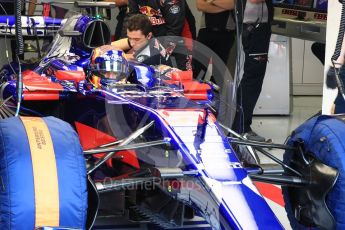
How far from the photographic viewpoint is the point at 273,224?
7.94ft

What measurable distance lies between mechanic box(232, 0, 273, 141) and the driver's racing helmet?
2.17 m

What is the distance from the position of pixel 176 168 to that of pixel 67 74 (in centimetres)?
125

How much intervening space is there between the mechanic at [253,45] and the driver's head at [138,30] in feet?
3.67

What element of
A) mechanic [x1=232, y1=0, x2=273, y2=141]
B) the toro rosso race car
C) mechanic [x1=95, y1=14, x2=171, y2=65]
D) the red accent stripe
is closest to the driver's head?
mechanic [x1=95, y1=14, x2=171, y2=65]

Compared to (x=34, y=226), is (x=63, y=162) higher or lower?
higher

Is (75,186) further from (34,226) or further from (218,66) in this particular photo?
(218,66)

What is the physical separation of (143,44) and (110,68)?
3.78ft

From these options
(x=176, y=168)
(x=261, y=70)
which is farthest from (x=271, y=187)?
(x=176, y=168)

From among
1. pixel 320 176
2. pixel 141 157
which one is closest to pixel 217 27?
pixel 141 157

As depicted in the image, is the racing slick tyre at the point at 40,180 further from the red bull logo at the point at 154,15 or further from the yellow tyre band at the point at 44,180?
the red bull logo at the point at 154,15

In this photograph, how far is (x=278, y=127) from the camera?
6.43 m

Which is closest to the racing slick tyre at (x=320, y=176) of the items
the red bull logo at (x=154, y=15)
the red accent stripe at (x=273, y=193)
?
the red accent stripe at (x=273, y=193)

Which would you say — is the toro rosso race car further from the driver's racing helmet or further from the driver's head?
the driver's head

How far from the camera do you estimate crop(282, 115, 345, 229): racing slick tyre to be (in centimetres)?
264
